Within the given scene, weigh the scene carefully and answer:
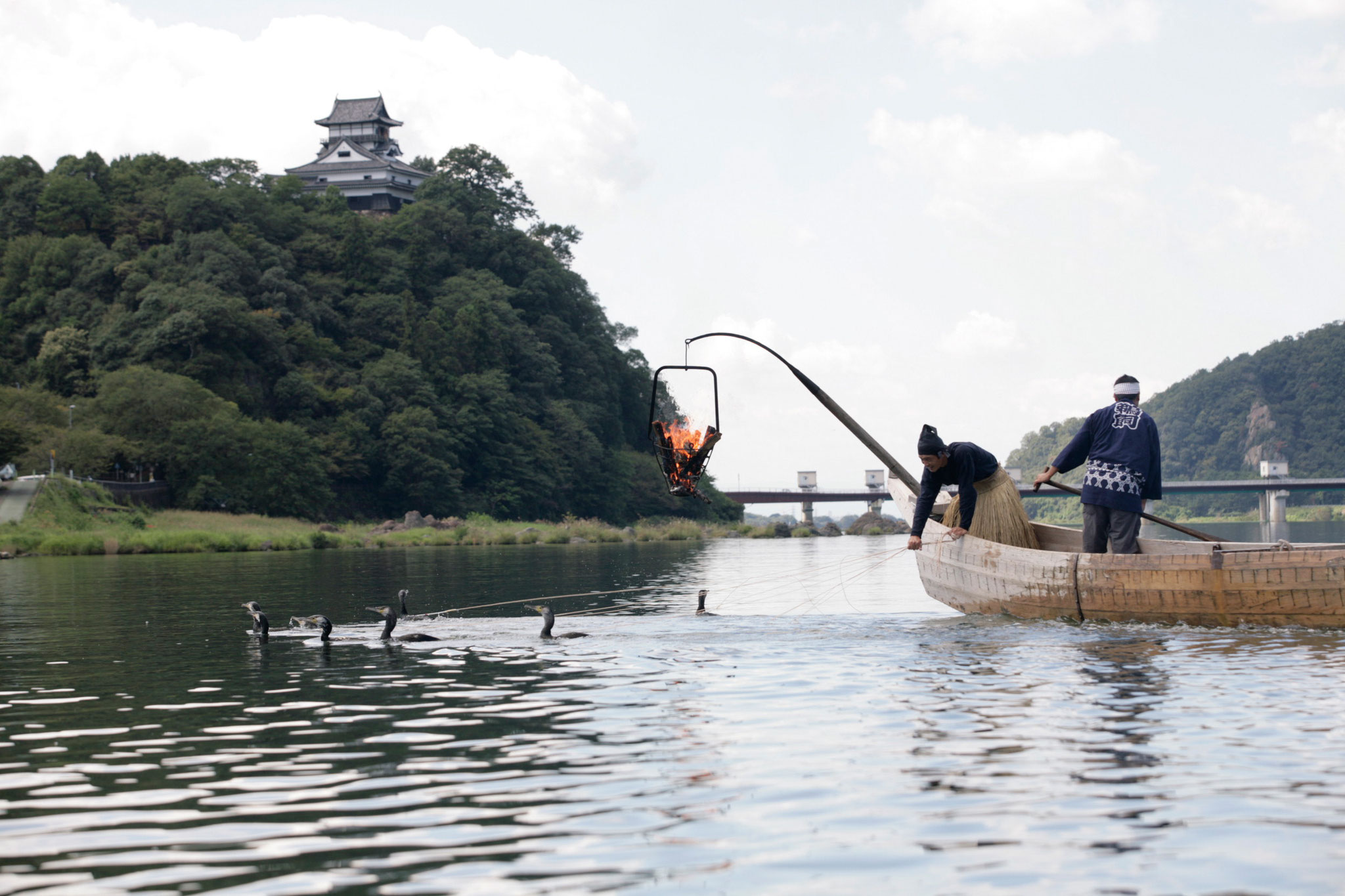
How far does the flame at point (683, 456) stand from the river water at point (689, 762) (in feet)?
7.00

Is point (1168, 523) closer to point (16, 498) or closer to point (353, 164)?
point (16, 498)

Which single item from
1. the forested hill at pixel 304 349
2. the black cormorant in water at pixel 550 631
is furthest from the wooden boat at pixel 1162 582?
the forested hill at pixel 304 349

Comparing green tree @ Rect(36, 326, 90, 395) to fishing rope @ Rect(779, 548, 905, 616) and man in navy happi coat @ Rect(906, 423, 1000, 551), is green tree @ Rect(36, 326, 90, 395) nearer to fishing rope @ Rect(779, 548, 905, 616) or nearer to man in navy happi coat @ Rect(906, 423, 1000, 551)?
fishing rope @ Rect(779, 548, 905, 616)

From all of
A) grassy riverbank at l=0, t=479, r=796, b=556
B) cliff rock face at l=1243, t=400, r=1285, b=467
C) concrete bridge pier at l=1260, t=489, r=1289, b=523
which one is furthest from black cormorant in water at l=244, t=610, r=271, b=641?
cliff rock face at l=1243, t=400, r=1285, b=467

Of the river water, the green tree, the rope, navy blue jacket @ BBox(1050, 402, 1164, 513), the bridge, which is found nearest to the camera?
the river water

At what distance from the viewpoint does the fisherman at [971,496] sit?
16.0 meters

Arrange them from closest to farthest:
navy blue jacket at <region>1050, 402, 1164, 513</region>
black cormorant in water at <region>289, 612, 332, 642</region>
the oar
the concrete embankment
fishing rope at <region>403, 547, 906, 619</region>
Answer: navy blue jacket at <region>1050, 402, 1164, 513</region> → black cormorant in water at <region>289, 612, 332, 642</region> → the oar → fishing rope at <region>403, 547, 906, 619</region> → the concrete embankment

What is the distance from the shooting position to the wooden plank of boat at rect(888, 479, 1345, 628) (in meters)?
14.1

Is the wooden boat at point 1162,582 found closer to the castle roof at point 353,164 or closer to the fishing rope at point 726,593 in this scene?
the fishing rope at point 726,593

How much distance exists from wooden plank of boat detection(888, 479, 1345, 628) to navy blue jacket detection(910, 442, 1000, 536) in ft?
1.73

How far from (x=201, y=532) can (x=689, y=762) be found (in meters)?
58.4

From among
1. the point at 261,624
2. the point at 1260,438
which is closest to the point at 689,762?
the point at 261,624

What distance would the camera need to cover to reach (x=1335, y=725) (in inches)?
350

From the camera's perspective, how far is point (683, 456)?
53.7ft
